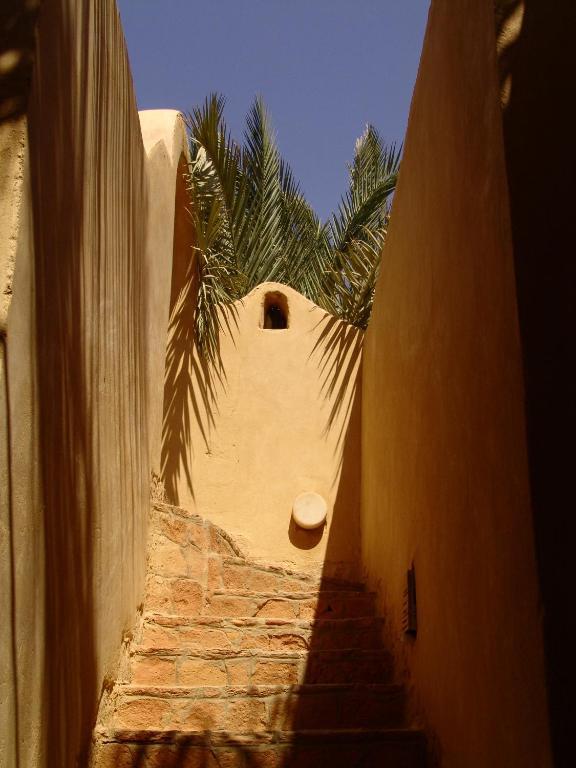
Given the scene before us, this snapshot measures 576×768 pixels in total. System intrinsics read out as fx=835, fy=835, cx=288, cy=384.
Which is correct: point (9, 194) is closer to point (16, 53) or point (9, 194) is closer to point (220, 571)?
point (16, 53)

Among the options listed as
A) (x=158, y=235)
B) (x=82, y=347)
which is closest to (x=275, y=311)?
(x=158, y=235)

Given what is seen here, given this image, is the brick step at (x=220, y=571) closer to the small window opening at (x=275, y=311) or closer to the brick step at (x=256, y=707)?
the brick step at (x=256, y=707)

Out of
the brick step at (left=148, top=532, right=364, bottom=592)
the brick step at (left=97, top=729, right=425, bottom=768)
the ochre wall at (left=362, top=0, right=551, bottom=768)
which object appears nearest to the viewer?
the ochre wall at (left=362, top=0, right=551, bottom=768)

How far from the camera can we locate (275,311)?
8219mm

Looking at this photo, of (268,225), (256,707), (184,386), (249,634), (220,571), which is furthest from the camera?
(268,225)

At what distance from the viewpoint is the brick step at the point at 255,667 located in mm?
3969

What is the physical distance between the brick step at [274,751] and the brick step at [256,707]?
33 cm

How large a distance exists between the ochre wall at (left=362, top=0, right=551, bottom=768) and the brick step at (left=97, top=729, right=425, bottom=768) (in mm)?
199

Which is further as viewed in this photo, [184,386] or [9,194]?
[184,386]

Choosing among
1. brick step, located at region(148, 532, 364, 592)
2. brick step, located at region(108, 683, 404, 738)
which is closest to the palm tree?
brick step, located at region(148, 532, 364, 592)

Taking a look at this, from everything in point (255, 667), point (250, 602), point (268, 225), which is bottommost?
point (255, 667)

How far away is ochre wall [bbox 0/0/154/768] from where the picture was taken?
85.1 inches

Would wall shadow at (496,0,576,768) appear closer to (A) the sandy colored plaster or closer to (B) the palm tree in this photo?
(A) the sandy colored plaster

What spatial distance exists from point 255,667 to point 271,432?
133 inches
